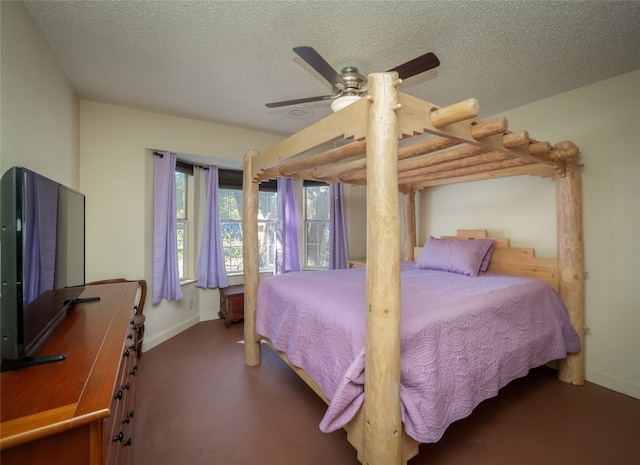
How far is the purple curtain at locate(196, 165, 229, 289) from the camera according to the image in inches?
138

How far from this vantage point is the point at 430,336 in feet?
4.40

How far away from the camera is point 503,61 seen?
192 centimetres

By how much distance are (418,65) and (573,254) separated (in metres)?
2.00

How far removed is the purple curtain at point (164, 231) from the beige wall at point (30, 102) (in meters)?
0.83

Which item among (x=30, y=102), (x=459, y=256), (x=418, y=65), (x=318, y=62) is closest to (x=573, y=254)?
(x=459, y=256)

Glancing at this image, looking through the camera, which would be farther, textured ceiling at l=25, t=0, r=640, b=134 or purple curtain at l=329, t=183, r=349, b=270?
purple curtain at l=329, t=183, r=349, b=270

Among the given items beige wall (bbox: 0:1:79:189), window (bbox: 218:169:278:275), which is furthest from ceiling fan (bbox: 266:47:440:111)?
window (bbox: 218:169:278:275)

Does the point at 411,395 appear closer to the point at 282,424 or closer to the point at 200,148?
the point at 282,424

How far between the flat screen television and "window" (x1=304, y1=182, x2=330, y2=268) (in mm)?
3153

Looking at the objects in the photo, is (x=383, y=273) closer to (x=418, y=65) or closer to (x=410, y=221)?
(x=418, y=65)

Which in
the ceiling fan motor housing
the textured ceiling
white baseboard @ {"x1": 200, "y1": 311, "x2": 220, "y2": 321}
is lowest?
white baseboard @ {"x1": 200, "y1": 311, "x2": 220, "y2": 321}

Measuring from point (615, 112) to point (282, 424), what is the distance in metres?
3.41

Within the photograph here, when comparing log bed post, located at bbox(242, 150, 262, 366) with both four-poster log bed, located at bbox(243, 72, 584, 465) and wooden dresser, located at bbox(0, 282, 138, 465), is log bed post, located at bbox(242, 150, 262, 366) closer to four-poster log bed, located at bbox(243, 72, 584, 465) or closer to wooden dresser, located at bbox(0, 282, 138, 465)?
four-poster log bed, located at bbox(243, 72, 584, 465)

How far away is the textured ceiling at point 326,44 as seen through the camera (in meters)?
1.47
